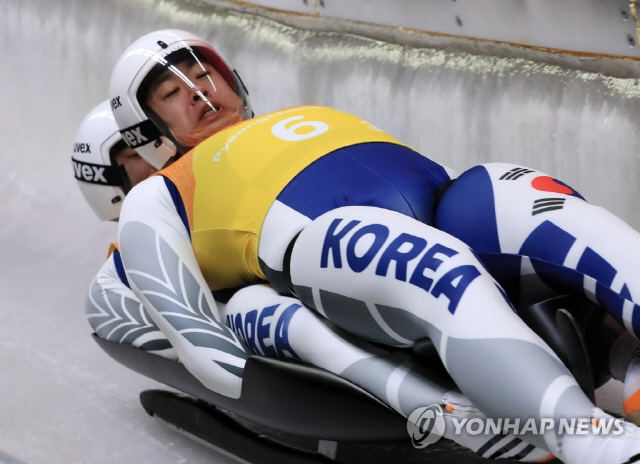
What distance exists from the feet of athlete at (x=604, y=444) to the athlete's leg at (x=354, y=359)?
166mm

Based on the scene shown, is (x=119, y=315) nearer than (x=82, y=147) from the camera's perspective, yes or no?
Yes

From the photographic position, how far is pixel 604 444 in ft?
4.57

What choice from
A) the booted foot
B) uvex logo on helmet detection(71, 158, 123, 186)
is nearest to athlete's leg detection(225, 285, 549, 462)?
the booted foot

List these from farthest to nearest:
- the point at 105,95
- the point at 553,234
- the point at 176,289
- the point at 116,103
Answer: the point at 105,95 < the point at 116,103 < the point at 176,289 < the point at 553,234

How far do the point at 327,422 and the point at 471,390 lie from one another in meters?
0.41

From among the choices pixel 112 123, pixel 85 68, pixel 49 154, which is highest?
pixel 112 123

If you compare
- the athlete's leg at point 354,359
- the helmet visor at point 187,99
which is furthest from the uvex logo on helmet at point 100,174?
the athlete's leg at point 354,359

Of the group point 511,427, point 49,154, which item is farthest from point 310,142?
point 49,154

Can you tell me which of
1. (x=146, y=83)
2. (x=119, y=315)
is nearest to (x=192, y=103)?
(x=146, y=83)

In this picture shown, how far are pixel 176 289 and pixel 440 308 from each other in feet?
2.34

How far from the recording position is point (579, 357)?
1619 millimetres

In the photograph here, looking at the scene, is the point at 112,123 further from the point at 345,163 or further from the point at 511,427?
the point at 511,427

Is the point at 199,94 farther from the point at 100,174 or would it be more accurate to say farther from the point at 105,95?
the point at 105,95

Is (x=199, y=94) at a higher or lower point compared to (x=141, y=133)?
higher
